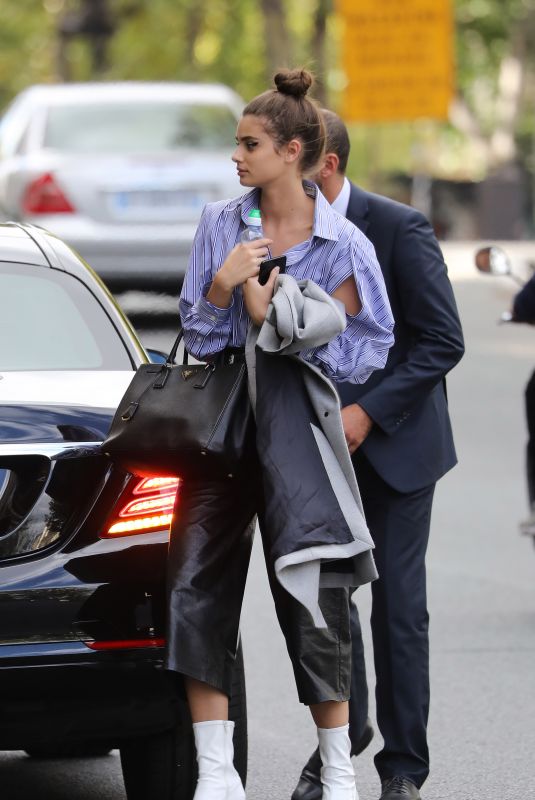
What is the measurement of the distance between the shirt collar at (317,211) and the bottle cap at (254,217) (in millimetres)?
15

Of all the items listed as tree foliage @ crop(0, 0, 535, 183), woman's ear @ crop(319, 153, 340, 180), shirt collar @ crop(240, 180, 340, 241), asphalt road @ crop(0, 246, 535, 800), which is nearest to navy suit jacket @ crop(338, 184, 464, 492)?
woman's ear @ crop(319, 153, 340, 180)

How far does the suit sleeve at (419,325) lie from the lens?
15.2 feet

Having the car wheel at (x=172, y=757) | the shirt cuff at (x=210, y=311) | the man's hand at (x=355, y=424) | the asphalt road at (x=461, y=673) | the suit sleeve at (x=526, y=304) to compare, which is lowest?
the asphalt road at (x=461, y=673)

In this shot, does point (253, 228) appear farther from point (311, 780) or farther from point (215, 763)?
point (311, 780)

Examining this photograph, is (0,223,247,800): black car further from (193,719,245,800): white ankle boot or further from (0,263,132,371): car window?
(0,263,132,371): car window

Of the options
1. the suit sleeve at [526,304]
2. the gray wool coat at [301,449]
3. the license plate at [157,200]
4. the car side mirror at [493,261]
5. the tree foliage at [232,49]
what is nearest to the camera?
the gray wool coat at [301,449]

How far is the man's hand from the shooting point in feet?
15.0

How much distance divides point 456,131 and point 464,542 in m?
52.8

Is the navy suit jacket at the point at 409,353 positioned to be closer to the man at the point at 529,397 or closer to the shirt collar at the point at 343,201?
the shirt collar at the point at 343,201

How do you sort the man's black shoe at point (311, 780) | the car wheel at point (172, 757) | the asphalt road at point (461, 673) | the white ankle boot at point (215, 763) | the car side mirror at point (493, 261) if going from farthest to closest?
the car side mirror at point (493, 261) < the asphalt road at point (461, 673) < the man's black shoe at point (311, 780) < the car wheel at point (172, 757) < the white ankle boot at point (215, 763)

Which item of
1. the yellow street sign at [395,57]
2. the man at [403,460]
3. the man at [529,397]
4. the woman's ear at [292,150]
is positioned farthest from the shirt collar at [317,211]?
the yellow street sign at [395,57]

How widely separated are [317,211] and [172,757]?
127 centimetres

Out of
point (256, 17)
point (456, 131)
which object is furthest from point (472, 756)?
point (456, 131)

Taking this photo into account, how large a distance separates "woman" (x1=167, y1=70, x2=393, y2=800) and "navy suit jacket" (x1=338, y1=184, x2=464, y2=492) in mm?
414
